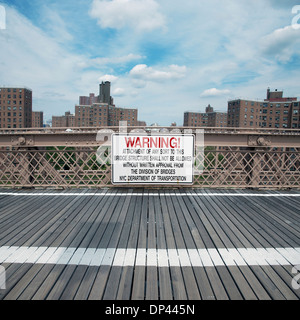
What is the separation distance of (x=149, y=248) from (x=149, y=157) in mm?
3985

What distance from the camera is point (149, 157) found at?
24.7ft

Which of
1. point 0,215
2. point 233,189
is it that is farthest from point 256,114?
point 0,215

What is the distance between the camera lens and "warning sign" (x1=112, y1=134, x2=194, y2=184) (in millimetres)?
7547

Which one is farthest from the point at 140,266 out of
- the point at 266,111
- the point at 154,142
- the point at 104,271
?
the point at 266,111

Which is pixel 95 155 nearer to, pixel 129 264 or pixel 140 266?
pixel 129 264

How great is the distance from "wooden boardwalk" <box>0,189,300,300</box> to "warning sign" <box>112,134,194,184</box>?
109 cm

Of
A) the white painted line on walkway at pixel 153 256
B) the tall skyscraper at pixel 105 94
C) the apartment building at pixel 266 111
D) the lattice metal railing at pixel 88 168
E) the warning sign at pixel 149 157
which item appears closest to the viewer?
the white painted line on walkway at pixel 153 256

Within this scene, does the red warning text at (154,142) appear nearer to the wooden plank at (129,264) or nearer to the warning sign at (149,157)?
the warning sign at (149,157)

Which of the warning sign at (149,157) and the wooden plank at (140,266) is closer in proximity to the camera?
the wooden plank at (140,266)

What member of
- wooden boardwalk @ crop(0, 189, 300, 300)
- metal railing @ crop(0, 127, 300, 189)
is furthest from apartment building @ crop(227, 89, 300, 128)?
wooden boardwalk @ crop(0, 189, 300, 300)

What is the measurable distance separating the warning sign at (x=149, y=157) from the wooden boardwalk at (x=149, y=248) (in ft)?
3.57

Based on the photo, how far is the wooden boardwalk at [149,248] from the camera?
2.85 m

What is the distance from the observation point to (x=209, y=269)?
3.30 meters

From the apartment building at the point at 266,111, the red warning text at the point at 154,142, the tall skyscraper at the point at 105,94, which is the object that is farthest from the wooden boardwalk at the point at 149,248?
the tall skyscraper at the point at 105,94
